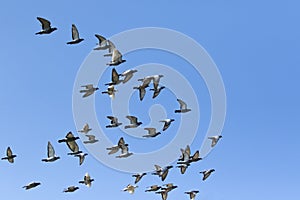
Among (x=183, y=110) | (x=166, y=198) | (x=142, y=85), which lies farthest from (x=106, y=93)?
(x=166, y=198)

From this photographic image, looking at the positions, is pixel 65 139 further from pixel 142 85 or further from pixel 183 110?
pixel 183 110

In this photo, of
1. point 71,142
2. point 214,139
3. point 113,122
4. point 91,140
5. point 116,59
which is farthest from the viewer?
point 214,139

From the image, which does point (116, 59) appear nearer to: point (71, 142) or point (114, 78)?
point (114, 78)

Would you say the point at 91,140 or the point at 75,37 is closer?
the point at 75,37

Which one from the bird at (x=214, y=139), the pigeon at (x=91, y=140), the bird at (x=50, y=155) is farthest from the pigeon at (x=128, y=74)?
the bird at (x=214, y=139)

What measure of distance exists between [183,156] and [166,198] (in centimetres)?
479

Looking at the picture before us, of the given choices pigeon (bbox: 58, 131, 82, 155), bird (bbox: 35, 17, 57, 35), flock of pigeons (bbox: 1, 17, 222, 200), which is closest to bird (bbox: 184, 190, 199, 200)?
flock of pigeons (bbox: 1, 17, 222, 200)

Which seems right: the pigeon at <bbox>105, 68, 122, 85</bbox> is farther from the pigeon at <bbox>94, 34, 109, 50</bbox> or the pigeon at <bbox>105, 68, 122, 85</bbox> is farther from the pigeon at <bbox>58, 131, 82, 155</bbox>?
the pigeon at <bbox>58, 131, 82, 155</bbox>

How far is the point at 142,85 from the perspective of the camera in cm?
5147

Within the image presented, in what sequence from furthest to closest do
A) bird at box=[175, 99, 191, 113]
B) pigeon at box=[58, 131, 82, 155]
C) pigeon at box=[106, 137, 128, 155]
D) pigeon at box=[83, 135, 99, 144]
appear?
bird at box=[175, 99, 191, 113] < pigeon at box=[83, 135, 99, 144] < pigeon at box=[106, 137, 128, 155] < pigeon at box=[58, 131, 82, 155]

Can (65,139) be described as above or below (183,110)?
below

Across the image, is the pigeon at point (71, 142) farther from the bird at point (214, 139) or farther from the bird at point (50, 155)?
the bird at point (214, 139)

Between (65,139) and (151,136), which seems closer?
(65,139)

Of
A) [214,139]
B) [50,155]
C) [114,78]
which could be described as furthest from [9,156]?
[214,139]
